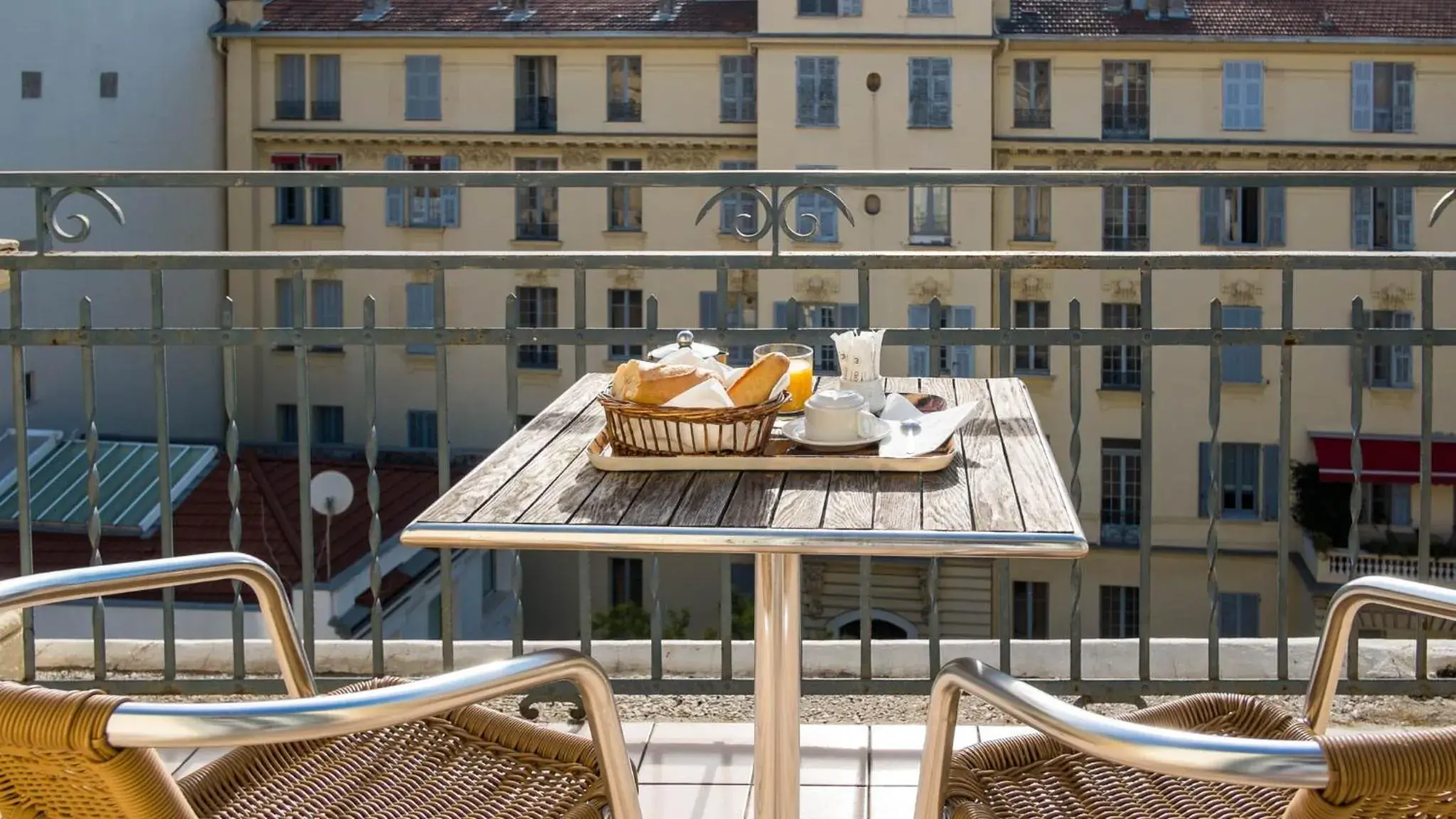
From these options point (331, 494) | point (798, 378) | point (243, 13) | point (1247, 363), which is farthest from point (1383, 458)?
point (798, 378)

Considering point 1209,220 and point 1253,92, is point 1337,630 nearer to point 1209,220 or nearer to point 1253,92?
point 1209,220

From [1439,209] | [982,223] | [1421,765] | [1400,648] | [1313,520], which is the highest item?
[982,223]

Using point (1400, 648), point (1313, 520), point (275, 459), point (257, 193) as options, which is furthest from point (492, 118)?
point (1400, 648)

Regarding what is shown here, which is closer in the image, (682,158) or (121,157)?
(121,157)

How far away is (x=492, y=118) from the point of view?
3669 cm

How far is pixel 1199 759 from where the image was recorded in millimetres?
1474

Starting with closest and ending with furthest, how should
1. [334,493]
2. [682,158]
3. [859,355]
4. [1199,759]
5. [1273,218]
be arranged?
[1199,759]
[859,355]
[334,493]
[1273,218]
[682,158]

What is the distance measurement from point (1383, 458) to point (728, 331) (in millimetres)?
33046

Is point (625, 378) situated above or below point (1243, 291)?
below

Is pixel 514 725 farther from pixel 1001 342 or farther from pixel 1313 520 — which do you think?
pixel 1313 520

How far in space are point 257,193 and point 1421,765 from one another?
36662 millimetres

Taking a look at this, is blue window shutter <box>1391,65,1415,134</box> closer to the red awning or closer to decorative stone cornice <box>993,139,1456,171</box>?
decorative stone cornice <box>993,139,1456,171</box>

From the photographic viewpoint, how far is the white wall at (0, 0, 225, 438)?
Result: 31.2 metres

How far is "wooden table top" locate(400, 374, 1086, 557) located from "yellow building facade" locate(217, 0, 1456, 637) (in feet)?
100
